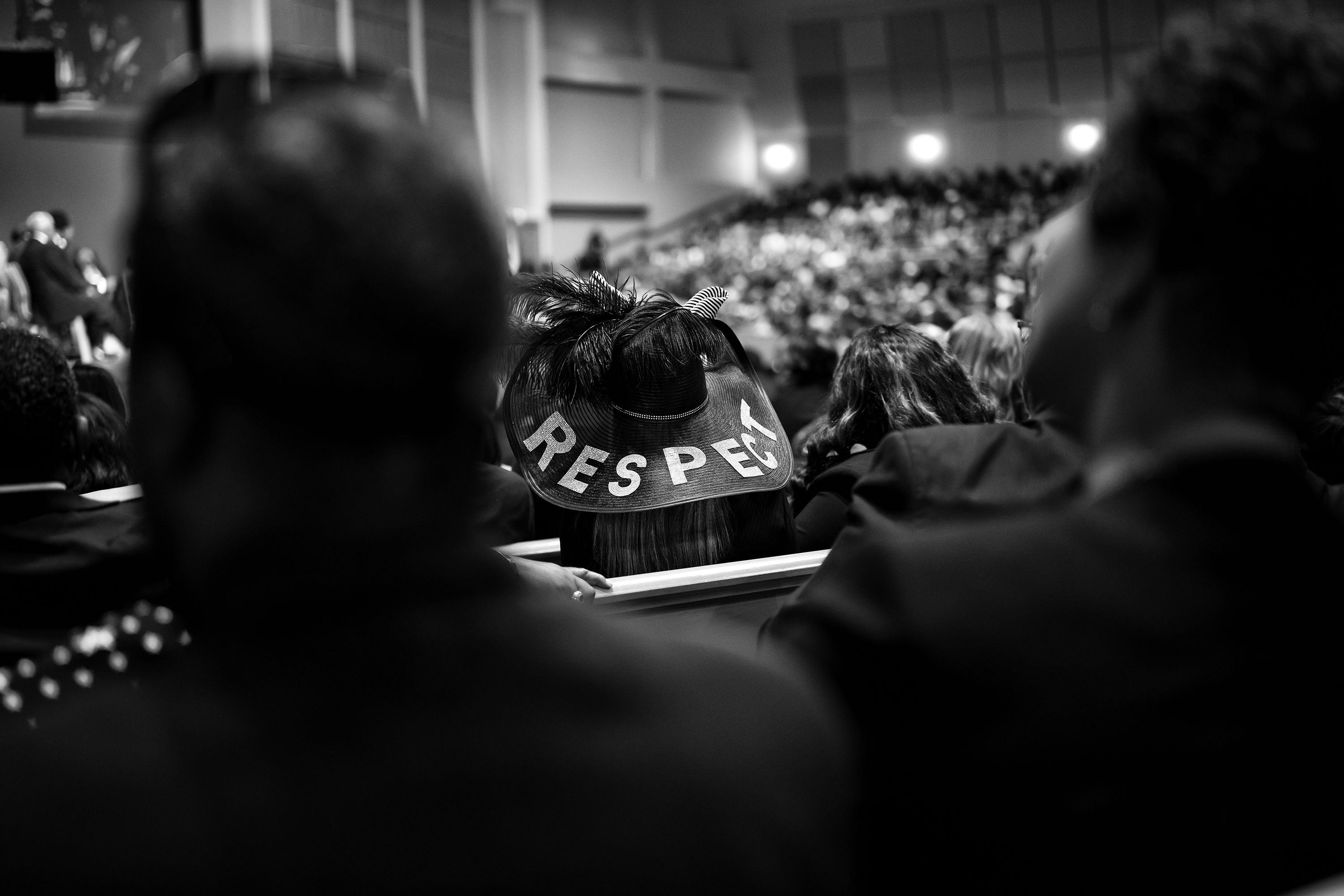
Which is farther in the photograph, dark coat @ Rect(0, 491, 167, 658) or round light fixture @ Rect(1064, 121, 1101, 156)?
round light fixture @ Rect(1064, 121, 1101, 156)

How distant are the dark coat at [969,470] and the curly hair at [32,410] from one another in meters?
1.30

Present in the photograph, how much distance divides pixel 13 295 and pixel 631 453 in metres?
10.4

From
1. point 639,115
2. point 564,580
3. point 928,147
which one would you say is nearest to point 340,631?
point 564,580

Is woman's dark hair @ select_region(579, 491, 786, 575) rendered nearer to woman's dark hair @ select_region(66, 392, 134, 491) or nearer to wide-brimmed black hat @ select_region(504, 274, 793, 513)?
wide-brimmed black hat @ select_region(504, 274, 793, 513)

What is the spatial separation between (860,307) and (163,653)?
12256mm

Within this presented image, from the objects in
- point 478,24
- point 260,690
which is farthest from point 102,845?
point 478,24

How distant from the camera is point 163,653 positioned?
0.93 m

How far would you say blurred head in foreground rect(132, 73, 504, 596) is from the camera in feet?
2.16

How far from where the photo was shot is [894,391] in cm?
285

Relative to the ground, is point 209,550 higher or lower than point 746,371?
lower

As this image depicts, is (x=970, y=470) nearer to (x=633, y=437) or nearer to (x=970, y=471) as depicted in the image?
(x=970, y=471)

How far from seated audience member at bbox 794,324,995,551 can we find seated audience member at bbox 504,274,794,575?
0.28m

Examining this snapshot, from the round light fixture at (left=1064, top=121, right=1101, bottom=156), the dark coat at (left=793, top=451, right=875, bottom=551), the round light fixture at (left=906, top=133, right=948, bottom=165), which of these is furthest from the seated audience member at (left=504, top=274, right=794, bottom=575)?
the round light fixture at (left=906, top=133, right=948, bottom=165)

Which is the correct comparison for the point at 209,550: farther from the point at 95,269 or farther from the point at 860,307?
the point at 95,269
